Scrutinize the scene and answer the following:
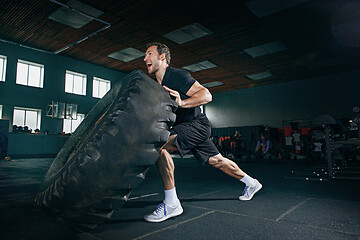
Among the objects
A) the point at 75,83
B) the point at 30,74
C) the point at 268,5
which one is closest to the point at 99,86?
the point at 75,83

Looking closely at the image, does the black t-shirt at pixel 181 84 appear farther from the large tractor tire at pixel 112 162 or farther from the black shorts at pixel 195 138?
the large tractor tire at pixel 112 162

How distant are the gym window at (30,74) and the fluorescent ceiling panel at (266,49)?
28.6ft

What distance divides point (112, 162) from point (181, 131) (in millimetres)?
818

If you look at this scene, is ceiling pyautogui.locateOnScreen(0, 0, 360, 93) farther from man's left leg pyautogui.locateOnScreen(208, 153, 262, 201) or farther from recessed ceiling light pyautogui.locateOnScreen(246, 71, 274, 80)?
man's left leg pyautogui.locateOnScreen(208, 153, 262, 201)

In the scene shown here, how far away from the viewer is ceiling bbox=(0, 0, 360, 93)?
19.6 feet

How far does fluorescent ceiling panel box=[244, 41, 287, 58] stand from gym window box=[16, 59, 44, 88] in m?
8.71

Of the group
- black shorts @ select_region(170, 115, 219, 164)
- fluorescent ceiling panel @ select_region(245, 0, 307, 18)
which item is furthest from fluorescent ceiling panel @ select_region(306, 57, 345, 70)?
black shorts @ select_region(170, 115, 219, 164)

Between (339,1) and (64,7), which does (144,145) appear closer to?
(64,7)

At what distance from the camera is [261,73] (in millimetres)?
10969

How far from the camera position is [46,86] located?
9.38 m

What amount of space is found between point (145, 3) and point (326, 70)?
9.27 metres

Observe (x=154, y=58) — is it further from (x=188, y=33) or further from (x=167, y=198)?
(x=188, y=33)

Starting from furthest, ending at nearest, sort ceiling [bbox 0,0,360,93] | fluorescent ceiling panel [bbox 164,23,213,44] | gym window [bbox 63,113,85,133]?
gym window [bbox 63,113,85,133] → fluorescent ceiling panel [bbox 164,23,213,44] → ceiling [bbox 0,0,360,93]

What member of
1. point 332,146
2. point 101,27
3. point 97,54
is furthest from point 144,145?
point 97,54
